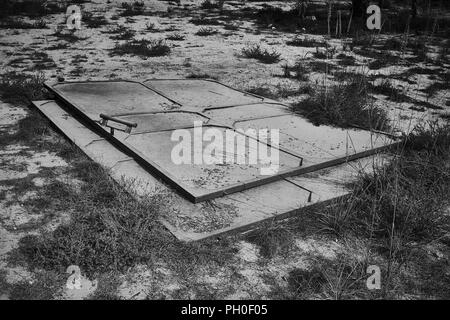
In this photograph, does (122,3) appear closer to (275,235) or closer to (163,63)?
(163,63)

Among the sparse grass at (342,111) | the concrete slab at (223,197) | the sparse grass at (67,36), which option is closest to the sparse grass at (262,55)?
the sparse grass at (342,111)

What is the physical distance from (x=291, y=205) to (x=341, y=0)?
44.4ft

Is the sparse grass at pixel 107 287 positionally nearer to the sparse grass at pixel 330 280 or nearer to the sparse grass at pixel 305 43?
the sparse grass at pixel 330 280

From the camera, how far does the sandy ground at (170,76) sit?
2.14 m

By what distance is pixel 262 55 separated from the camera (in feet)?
22.1

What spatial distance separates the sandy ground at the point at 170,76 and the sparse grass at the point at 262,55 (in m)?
0.16

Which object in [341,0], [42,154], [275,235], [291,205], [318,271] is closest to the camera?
[318,271]

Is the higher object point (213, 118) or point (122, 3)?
point (122, 3)

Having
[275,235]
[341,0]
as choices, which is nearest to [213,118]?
[275,235]

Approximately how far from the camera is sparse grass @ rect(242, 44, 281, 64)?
662cm

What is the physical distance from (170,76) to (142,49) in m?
1.43
